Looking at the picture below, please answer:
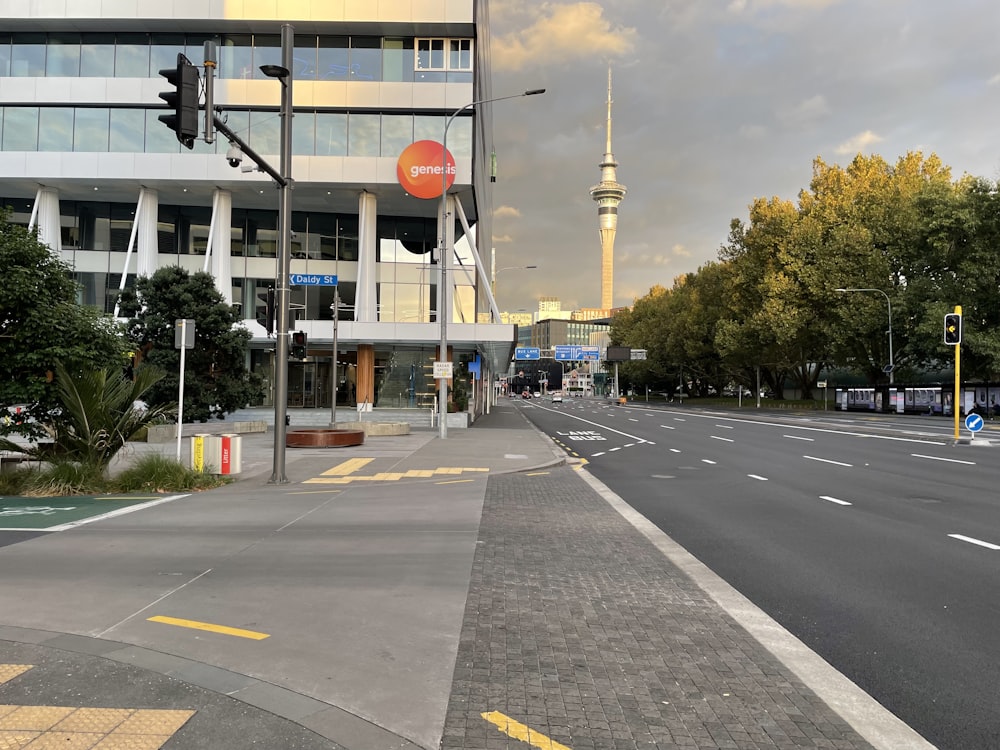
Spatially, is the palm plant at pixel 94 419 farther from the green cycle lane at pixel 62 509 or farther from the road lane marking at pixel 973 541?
the road lane marking at pixel 973 541

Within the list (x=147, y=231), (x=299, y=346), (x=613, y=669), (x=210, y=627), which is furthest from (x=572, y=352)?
(x=613, y=669)

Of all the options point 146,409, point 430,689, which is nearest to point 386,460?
point 146,409

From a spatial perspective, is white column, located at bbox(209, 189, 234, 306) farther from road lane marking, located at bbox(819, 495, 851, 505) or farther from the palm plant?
road lane marking, located at bbox(819, 495, 851, 505)

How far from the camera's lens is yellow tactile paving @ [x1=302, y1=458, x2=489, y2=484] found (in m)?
14.1

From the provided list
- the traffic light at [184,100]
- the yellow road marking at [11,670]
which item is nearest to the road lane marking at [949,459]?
the traffic light at [184,100]

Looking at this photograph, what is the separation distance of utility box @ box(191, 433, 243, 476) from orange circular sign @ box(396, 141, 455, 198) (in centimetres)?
2418

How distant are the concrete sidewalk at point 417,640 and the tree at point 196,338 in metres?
18.5

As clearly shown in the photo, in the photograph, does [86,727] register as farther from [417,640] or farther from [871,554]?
[871,554]

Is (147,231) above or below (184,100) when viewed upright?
above

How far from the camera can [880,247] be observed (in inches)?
2179

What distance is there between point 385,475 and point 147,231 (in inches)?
1243

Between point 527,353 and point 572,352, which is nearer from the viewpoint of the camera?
point 527,353

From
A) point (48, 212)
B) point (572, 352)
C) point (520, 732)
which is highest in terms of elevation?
point (48, 212)

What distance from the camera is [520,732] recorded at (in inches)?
134
